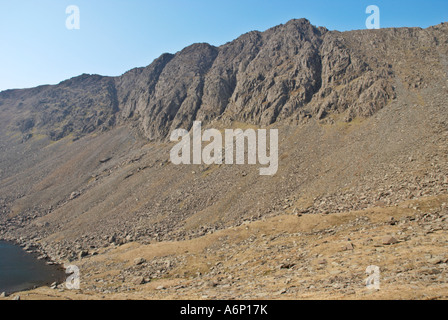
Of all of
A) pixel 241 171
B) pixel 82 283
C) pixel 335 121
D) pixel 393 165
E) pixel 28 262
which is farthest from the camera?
pixel 335 121

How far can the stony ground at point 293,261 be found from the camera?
18281 millimetres

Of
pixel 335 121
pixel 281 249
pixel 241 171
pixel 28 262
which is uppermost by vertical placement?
pixel 335 121

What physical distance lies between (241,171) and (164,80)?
93.0 metres

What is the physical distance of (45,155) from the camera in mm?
121625

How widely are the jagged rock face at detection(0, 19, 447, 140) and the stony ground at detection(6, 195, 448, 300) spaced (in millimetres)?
45609

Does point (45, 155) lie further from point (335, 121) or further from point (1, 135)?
point (335, 121)

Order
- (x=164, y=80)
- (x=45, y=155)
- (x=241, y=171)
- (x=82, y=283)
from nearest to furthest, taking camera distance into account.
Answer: (x=82, y=283), (x=241, y=171), (x=45, y=155), (x=164, y=80)

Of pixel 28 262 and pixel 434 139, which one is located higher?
pixel 434 139

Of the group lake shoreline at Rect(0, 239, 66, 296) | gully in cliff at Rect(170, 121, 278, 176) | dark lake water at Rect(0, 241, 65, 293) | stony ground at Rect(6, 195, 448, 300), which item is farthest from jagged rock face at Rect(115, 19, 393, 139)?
dark lake water at Rect(0, 241, 65, 293)

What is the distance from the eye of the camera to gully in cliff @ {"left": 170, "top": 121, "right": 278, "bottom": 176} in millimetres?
67125

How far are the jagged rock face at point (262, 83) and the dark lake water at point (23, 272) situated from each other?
6674 cm

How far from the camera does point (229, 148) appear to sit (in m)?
76.8

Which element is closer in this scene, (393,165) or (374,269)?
(374,269)

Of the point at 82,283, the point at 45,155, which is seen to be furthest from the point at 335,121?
the point at 45,155
